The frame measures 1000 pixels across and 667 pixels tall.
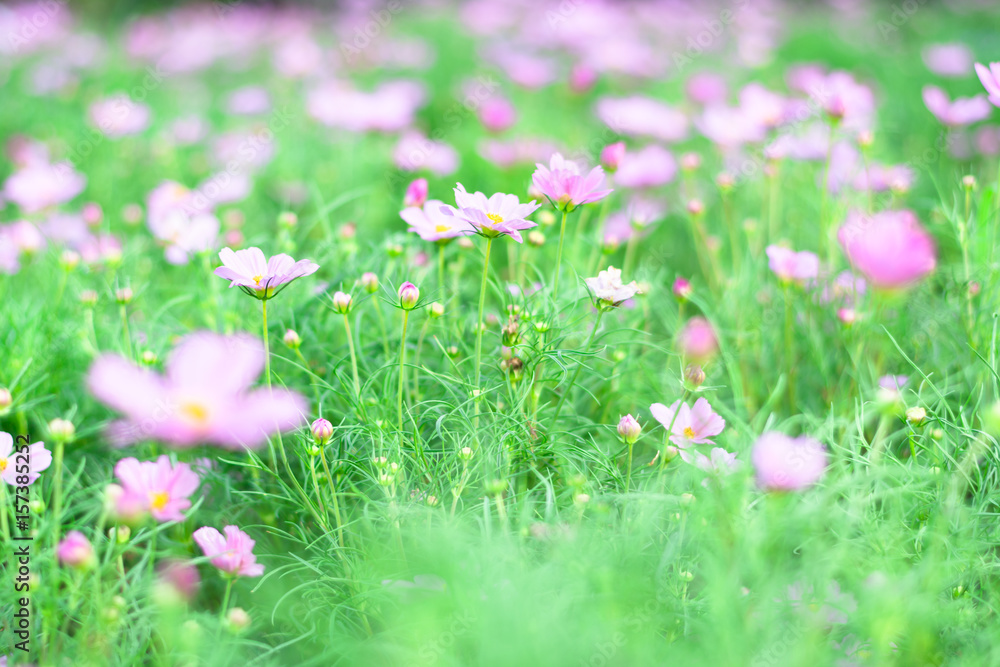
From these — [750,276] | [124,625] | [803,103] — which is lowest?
[124,625]

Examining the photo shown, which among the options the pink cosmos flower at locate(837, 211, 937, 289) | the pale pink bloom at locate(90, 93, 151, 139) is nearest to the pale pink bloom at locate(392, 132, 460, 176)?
the pale pink bloom at locate(90, 93, 151, 139)

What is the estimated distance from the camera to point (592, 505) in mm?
815

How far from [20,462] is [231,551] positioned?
0.97 ft

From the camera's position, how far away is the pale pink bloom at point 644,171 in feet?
5.48

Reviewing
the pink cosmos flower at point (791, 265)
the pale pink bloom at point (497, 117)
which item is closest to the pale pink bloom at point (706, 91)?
the pale pink bloom at point (497, 117)

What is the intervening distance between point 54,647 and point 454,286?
2.22 ft

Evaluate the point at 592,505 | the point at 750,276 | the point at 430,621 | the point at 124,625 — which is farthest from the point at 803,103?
the point at 124,625

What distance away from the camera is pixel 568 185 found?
2.97ft

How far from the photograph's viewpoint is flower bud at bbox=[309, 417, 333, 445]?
0.84 metres

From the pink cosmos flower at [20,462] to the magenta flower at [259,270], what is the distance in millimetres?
312

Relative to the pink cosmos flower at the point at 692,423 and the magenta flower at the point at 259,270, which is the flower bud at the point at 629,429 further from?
the magenta flower at the point at 259,270

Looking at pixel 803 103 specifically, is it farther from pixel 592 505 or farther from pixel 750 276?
pixel 592 505

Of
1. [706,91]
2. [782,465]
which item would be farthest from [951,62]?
[782,465]

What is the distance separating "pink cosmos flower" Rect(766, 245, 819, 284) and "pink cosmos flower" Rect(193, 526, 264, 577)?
829mm
